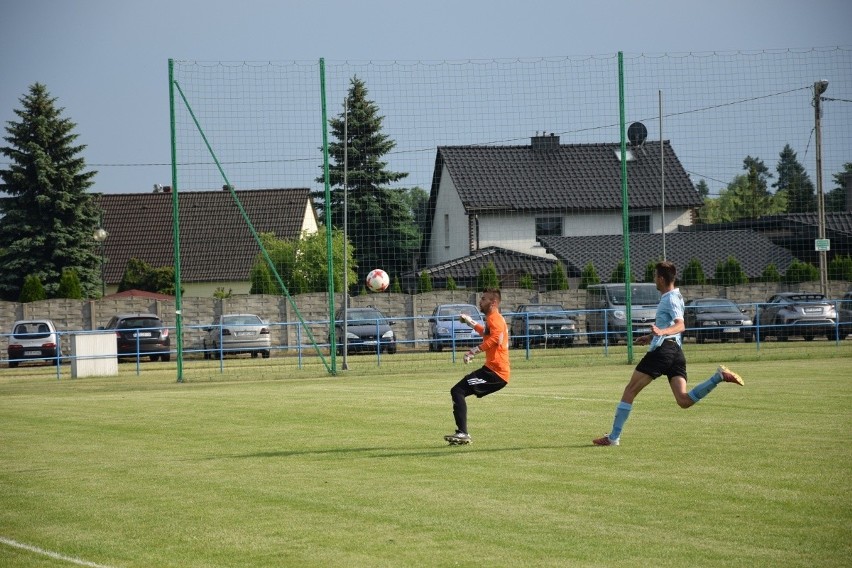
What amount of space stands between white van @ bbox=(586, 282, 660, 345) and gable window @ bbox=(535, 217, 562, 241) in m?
2.84

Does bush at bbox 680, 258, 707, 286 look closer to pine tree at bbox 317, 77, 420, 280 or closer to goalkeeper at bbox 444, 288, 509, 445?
pine tree at bbox 317, 77, 420, 280

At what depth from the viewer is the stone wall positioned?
135ft

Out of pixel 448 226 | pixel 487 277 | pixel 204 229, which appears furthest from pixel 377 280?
pixel 204 229

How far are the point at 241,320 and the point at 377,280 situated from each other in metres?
11.5

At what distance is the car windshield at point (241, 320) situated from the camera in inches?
1497

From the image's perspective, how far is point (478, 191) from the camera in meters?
31.5

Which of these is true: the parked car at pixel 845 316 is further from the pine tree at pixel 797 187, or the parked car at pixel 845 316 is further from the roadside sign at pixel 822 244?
the roadside sign at pixel 822 244

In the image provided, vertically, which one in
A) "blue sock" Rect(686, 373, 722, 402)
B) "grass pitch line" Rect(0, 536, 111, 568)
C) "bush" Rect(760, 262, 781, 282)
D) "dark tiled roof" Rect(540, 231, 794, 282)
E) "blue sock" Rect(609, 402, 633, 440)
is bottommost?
"grass pitch line" Rect(0, 536, 111, 568)

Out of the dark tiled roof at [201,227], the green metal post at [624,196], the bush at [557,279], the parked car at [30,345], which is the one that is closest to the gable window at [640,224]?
the bush at [557,279]

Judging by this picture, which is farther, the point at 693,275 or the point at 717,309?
the point at 693,275

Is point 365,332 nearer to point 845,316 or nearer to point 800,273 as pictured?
point 845,316

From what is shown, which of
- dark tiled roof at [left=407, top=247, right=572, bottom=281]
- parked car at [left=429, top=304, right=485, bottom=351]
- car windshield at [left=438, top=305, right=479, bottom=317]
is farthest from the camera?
car windshield at [left=438, top=305, right=479, bottom=317]

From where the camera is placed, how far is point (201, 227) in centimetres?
4188

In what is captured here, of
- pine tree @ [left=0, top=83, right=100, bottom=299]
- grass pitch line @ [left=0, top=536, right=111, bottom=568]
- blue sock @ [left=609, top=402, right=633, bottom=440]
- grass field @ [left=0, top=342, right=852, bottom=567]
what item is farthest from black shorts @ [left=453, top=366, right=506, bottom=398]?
pine tree @ [left=0, top=83, right=100, bottom=299]
